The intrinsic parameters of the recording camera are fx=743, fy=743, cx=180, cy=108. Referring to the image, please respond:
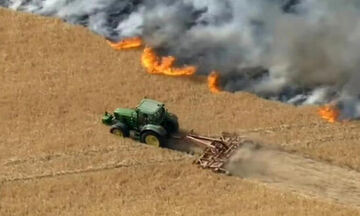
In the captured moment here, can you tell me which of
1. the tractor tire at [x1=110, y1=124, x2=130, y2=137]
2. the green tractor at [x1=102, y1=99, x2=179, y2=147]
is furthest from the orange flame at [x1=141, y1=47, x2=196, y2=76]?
the tractor tire at [x1=110, y1=124, x2=130, y2=137]

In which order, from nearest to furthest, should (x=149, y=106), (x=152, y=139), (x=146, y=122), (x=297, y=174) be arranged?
(x=297, y=174) → (x=152, y=139) → (x=146, y=122) → (x=149, y=106)

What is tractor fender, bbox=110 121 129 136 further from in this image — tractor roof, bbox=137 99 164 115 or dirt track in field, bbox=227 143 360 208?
dirt track in field, bbox=227 143 360 208

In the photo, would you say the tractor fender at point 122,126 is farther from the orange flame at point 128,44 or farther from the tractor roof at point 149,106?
the orange flame at point 128,44

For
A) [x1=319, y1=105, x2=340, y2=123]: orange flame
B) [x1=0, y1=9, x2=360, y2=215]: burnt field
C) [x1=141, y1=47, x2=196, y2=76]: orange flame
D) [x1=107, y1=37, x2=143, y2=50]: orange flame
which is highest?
[x1=107, y1=37, x2=143, y2=50]: orange flame

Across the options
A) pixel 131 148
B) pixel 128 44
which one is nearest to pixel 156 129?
pixel 131 148

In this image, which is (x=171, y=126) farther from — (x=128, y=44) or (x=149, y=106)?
(x=128, y=44)

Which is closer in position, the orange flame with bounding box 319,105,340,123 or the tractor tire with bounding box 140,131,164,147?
the tractor tire with bounding box 140,131,164,147

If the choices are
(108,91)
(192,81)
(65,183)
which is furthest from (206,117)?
(65,183)

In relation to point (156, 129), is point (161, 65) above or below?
above
